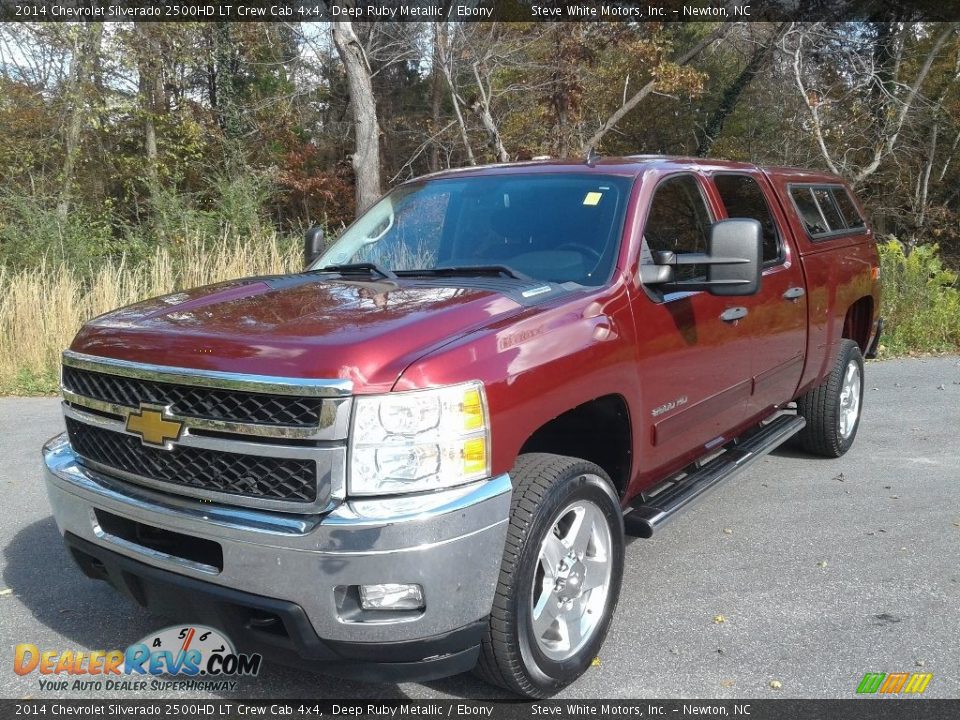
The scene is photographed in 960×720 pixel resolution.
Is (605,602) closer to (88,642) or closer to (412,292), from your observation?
(412,292)

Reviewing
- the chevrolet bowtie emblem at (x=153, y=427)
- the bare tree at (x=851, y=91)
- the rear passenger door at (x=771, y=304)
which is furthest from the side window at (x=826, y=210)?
the bare tree at (x=851, y=91)

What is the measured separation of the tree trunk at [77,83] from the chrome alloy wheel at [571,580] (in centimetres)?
1614

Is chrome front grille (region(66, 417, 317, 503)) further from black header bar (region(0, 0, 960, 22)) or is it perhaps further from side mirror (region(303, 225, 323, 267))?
black header bar (region(0, 0, 960, 22))

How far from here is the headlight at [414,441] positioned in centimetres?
236

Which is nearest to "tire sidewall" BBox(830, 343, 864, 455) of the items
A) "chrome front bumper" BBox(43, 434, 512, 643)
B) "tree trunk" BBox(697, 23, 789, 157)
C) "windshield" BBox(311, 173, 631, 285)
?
"windshield" BBox(311, 173, 631, 285)

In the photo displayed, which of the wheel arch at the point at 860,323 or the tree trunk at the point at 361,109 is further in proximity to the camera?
the tree trunk at the point at 361,109

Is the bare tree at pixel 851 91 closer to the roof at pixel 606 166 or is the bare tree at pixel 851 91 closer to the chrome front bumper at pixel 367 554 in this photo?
the roof at pixel 606 166

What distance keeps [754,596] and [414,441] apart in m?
2.15

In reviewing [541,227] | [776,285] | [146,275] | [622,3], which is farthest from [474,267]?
[622,3]

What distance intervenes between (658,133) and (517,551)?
1011 inches

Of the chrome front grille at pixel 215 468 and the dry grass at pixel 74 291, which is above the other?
the chrome front grille at pixel 215 468

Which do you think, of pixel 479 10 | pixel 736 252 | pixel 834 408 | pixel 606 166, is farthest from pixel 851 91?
pixel 736 252

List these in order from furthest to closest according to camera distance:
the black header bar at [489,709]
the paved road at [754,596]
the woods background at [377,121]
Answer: the woods background at [377,121]
the paved road at [754,596]
the black header bar at [489,709]

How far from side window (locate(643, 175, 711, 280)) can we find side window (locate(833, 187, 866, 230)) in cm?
231
